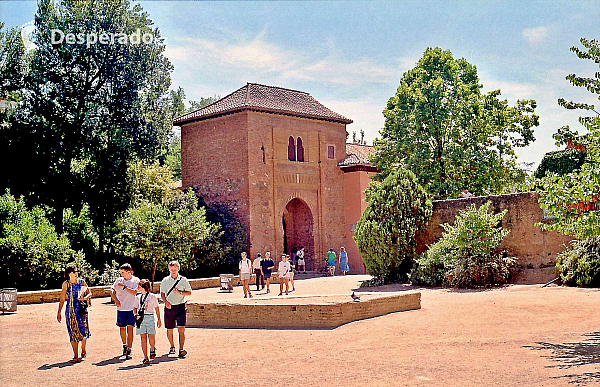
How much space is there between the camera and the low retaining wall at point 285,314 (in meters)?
14.0

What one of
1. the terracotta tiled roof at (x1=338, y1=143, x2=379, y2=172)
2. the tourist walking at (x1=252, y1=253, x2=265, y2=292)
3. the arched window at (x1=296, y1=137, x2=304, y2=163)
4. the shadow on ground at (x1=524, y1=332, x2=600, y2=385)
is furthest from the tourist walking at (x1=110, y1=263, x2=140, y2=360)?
the terracotta tiled roof at (x1=338, y1=143, x2=379, y2=172)

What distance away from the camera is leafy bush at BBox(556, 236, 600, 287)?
1822 centimetres

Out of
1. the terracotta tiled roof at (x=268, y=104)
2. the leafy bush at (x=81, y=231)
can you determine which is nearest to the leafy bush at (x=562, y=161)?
the terracotta tiled roof at (x=268, y=104)

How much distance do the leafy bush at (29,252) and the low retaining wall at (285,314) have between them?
35.2ft

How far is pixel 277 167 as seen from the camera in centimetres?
3425

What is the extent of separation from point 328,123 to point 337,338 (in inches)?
995

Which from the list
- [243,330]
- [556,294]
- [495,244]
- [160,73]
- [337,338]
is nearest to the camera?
[337,338]

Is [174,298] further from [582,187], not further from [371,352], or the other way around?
[582,187]

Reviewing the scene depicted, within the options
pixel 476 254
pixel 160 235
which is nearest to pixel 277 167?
pixel 160 235

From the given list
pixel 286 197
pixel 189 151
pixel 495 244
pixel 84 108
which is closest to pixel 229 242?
pixel 286 197

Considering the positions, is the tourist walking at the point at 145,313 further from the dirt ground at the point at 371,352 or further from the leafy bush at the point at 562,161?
the leafy bush at the point at 562,161

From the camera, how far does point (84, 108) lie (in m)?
30.5

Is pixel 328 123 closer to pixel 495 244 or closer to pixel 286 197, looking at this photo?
pixel 286 197

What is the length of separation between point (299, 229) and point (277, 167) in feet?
14.6
